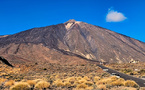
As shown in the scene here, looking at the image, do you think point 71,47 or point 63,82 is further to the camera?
point 71,47

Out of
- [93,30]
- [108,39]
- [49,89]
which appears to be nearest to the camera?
[49,89]

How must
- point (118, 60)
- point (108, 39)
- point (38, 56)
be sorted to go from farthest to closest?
point (108, 39) < point (118, 60) < point (38, 56)

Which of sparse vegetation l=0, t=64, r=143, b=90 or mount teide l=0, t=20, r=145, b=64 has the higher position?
mount teide l=0, t=20, r=145, b=64

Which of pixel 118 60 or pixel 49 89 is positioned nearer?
pixel 49 89

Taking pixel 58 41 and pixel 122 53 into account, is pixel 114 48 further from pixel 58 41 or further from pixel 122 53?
pixel 58 41

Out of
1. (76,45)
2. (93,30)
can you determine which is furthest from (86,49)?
(93,30)

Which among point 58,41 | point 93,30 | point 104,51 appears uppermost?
point 93,30

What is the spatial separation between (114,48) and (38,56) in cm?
7741

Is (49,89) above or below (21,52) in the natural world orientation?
below

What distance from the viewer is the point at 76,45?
131875 millimetres

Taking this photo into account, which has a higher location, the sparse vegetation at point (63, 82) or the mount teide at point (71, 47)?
the mount teide at point (71, 47)

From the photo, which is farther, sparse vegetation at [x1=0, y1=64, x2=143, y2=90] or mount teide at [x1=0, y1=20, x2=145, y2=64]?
mount teide at [x1=0, y1=20, x2=145, y2=64]

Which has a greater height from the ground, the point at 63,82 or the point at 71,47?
the point at 71,47

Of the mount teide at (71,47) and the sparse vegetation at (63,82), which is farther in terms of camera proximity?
the mount teide at (71,47)
